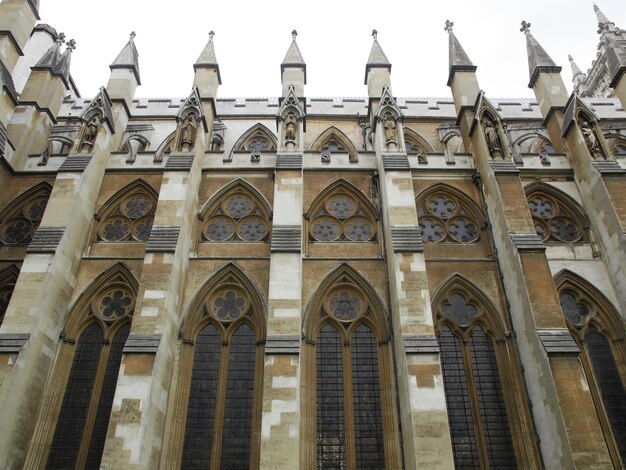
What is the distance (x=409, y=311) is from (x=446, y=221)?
14.7 feet

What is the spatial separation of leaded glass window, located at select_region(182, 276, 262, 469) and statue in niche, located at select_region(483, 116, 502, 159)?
8857mm

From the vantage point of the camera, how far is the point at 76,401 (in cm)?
1297

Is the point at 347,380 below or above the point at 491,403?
above

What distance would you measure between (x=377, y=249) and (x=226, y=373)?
5.60 metres

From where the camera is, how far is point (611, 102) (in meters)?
26.1

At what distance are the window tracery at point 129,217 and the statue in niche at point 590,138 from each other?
1399 centimetres

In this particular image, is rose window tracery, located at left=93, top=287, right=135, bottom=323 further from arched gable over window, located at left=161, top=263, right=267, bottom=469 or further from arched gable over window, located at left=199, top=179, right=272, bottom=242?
arched gable over window, located at left=199, top=179, right=272, bottom=242

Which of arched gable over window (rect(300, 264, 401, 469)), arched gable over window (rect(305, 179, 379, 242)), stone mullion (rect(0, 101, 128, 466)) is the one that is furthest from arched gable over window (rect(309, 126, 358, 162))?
stone mullion (rect(0, 101, 128, 466))

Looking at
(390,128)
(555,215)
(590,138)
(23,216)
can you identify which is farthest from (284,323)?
(590,138)

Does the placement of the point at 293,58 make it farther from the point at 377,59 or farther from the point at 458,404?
the point at 458,404

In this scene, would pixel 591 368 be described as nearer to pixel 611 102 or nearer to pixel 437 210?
pixel 437 210

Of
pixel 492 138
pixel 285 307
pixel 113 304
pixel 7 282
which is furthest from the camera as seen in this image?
pixel 492 138

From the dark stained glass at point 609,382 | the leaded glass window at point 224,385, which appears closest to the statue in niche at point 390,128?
the leaded glass window at point 224,385

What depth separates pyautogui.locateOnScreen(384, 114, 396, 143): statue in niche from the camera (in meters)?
16.2
